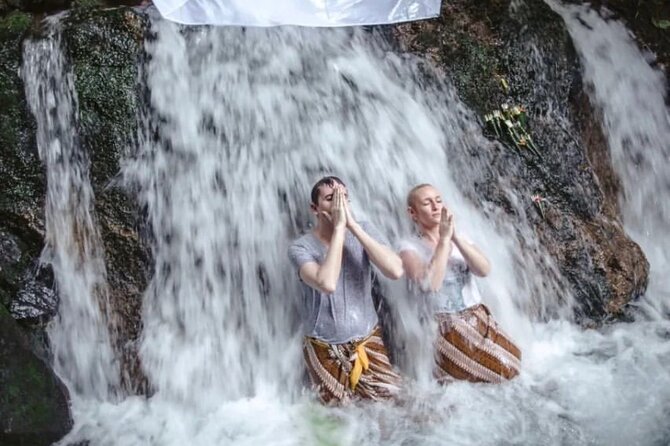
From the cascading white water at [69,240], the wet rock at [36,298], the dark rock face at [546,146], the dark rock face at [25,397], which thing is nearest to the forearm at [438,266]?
the dark rock face at [546,146]

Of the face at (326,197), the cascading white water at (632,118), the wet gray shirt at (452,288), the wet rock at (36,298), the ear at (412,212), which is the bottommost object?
the wet gray shirt at (452,288)

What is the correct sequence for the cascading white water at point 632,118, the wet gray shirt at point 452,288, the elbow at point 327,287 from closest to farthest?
the elbow at point 327,287, the wet gray shirt at point 452,288, the cascading white water at point 632,118

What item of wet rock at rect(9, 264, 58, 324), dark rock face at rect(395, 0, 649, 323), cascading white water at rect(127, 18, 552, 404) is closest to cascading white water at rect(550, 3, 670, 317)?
dark rock face at rect(395, 0, 649, 323)

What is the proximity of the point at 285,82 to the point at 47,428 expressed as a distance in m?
2.77

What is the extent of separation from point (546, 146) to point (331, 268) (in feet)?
8.28

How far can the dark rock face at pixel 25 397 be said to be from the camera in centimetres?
438

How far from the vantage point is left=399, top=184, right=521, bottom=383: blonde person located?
486cm

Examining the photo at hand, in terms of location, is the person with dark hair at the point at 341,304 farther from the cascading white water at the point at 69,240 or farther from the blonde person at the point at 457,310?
the cascading white water at the point at 69,240

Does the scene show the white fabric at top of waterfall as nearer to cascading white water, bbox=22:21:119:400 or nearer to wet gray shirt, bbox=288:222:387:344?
cascading white water, bbox=22:21:119:400

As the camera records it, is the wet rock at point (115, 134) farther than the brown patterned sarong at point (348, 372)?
Yes

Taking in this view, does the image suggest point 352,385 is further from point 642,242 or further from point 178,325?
point 642,242

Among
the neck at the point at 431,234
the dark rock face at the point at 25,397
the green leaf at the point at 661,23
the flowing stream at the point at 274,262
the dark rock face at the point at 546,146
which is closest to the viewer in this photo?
the dark rock face at the point at 25,397

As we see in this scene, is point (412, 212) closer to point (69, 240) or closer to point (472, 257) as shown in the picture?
point (472, 257)

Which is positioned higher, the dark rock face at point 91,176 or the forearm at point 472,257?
the dark rock face at point 91,176
